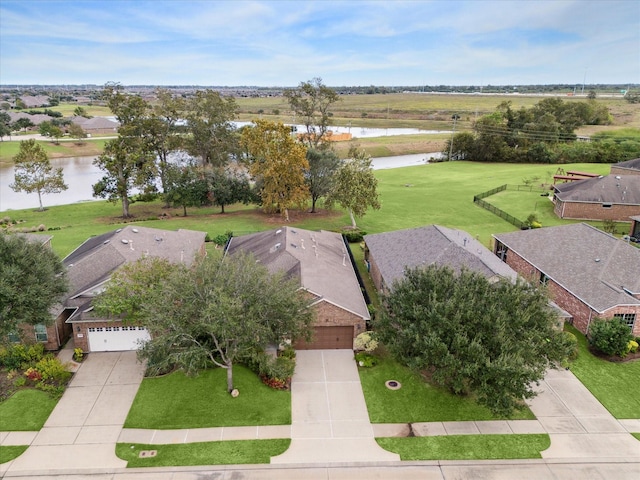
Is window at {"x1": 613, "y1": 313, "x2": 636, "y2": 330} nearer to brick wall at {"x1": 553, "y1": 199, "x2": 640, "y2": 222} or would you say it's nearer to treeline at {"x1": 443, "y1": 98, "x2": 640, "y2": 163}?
brick wall at {"x1": 553, "y1": 199, "x2": 640, "y2": 222}

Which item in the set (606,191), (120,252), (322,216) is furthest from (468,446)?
(606,191)

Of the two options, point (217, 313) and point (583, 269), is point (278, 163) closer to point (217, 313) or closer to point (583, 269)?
point (583, 269)

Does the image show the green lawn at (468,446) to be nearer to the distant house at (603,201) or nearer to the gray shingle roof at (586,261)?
the gray shingle roof at (586,261)

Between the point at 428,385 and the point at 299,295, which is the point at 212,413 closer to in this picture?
the point at 299,295

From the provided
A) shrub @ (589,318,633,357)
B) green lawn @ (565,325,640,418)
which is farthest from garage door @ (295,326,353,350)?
shrub @ (589,318,633,357)

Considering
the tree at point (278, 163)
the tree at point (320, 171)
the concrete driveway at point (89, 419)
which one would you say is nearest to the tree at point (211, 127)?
the tree at point (278, 163)

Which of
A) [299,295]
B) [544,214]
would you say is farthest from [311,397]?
[544,214]
